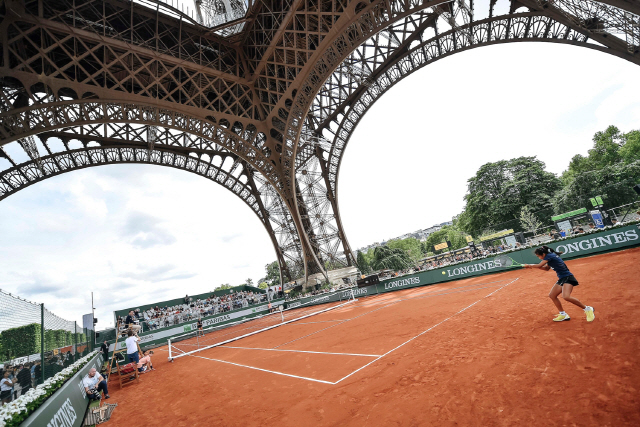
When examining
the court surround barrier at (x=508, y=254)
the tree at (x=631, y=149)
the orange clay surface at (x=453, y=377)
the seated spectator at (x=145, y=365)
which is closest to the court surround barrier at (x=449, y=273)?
the court surround barrier at (x=508, y=254)

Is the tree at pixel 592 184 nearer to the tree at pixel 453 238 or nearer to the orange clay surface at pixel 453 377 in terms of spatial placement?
the tree at pixel 453 238

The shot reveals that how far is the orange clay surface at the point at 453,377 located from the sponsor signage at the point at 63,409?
81cm

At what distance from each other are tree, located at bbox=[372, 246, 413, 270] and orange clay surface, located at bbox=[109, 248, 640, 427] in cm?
3121

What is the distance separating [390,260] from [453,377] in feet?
122

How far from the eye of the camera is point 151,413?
6336 millimetres

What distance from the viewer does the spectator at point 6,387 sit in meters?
4.29

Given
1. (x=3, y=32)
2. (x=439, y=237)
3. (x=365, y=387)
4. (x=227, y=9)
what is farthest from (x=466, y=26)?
(x=439, y=237)

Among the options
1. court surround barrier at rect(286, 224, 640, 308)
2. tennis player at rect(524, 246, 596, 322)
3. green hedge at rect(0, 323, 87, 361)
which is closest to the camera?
green hedge at rect(0, 323, 87, 361)

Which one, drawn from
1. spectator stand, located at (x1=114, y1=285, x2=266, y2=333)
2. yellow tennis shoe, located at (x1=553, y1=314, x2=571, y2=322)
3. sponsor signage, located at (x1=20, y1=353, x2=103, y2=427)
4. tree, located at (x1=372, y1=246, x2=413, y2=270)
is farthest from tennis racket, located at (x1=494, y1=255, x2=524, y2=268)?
spectator stand, located at (x1=114, y1=285, x2=266, y2=333)

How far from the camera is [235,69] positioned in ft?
66.9

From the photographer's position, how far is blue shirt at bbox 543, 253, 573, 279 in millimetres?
5609

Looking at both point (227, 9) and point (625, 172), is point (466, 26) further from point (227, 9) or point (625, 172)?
point (625, 172)

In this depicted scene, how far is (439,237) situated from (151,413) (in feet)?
257

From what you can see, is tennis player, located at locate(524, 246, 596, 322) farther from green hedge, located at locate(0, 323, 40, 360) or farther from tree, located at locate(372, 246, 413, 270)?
tree, located at locate(372, 246, 413, 270)
